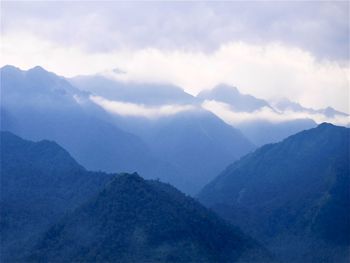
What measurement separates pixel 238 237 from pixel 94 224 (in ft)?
108

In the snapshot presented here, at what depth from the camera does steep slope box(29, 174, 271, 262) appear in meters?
143

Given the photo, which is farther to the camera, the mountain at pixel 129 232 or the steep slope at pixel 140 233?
the mountain at pixel 129 232

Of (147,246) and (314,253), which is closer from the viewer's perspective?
(147,246)

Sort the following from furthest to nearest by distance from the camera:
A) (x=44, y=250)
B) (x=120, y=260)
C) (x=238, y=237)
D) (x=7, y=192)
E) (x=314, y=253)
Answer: (x=7, y=192) < (x=314, y=253) < (x=238, y=237) < (x=44, y=250) < (x=120, y=260)

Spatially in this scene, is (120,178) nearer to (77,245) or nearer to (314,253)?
(77,245)

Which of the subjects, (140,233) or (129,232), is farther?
(129,232)

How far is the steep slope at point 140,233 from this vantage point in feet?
470

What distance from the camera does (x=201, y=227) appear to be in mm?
157000

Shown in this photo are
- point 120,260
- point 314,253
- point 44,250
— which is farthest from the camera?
point 314,253

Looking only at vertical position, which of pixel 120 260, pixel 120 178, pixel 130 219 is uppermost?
pixel 120 178

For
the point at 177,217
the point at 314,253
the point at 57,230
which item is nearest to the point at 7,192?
the point at 57,230

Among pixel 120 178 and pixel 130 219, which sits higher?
pixel 120 178

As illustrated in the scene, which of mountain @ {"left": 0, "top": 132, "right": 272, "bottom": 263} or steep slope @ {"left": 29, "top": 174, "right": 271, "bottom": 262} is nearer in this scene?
steep slope @ {"left": 29, "top": 174, "right": 271, "bottom": 262}

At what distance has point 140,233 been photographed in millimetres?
148125
